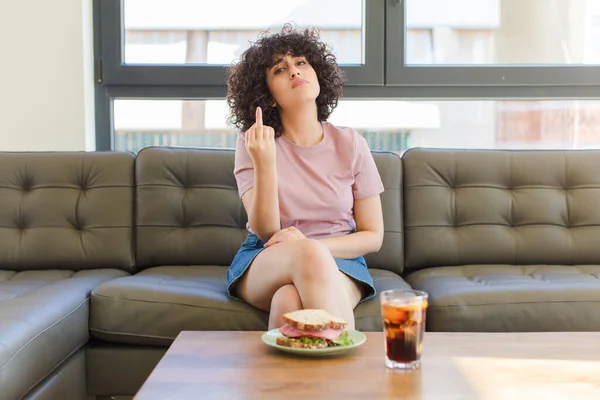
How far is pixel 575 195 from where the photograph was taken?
2568 millimetres

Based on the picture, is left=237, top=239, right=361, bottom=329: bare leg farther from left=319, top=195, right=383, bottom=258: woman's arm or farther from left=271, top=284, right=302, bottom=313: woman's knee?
left=319, top=195, right=383, bottom=258: woman's arm

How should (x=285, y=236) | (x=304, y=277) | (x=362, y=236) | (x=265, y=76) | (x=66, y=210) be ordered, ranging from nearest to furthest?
(x=304, y=277)
(x=285, y=236)
(x=362, y=236)
(x=265, y=76)
(x=66, y=210)

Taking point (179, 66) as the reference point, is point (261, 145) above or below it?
below

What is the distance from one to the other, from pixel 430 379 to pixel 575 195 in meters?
1.58

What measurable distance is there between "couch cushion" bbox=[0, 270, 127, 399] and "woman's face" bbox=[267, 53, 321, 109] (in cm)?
79

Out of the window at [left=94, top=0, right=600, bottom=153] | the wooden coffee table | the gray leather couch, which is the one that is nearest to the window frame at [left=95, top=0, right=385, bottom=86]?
the window at [left=94, top=0, right=600, bottom=153]

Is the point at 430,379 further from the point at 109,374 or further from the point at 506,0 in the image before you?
the point at 506,0

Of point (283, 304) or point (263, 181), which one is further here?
point (263, 181)

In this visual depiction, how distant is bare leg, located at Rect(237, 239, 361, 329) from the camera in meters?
1.61

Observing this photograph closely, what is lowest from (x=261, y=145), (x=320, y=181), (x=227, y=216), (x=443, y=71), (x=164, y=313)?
(x=164, y=313)

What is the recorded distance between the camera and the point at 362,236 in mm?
2084

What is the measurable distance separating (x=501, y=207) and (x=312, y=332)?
1401 millimetres

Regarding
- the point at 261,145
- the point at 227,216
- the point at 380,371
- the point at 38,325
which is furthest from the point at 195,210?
the point at 380,371

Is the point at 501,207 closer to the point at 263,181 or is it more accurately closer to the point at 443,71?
the point at 443,71
